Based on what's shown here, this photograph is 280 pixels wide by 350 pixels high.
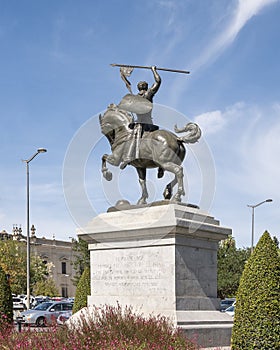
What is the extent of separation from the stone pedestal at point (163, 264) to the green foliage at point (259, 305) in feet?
5.63

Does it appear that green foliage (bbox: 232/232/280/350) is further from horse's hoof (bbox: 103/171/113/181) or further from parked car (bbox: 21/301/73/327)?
parked car (bbox: 21/301/73/327)

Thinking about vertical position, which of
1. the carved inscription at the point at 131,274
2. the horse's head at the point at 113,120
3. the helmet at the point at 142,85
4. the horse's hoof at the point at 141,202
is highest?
the helmet at the point at 142,85

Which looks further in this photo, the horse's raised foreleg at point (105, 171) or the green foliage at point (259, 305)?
the horse's raised foreleg at point (105, 171)

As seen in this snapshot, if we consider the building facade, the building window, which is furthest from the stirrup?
the building window

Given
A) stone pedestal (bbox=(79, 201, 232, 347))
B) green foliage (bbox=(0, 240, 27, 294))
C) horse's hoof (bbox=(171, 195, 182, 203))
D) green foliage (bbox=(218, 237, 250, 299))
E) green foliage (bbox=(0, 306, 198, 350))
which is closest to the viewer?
green foliage (bbox=(0, 306, 198, 350))

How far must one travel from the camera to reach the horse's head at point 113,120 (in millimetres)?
15500

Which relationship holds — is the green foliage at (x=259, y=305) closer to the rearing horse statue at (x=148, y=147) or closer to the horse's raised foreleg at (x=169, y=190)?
the rearing horse statue at (x=148, y=147)

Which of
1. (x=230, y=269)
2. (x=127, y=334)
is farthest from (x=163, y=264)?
(x=230, y=269)

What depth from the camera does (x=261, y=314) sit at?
11.1 m

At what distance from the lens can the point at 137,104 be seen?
15133 millimetres

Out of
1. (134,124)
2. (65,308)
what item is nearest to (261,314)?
(134,124)

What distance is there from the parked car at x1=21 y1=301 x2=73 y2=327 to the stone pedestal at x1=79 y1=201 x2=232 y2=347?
16.3 metres

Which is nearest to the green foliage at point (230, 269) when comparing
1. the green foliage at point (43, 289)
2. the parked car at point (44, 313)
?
the green foliage at point (43, 289)

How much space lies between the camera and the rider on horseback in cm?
1492
